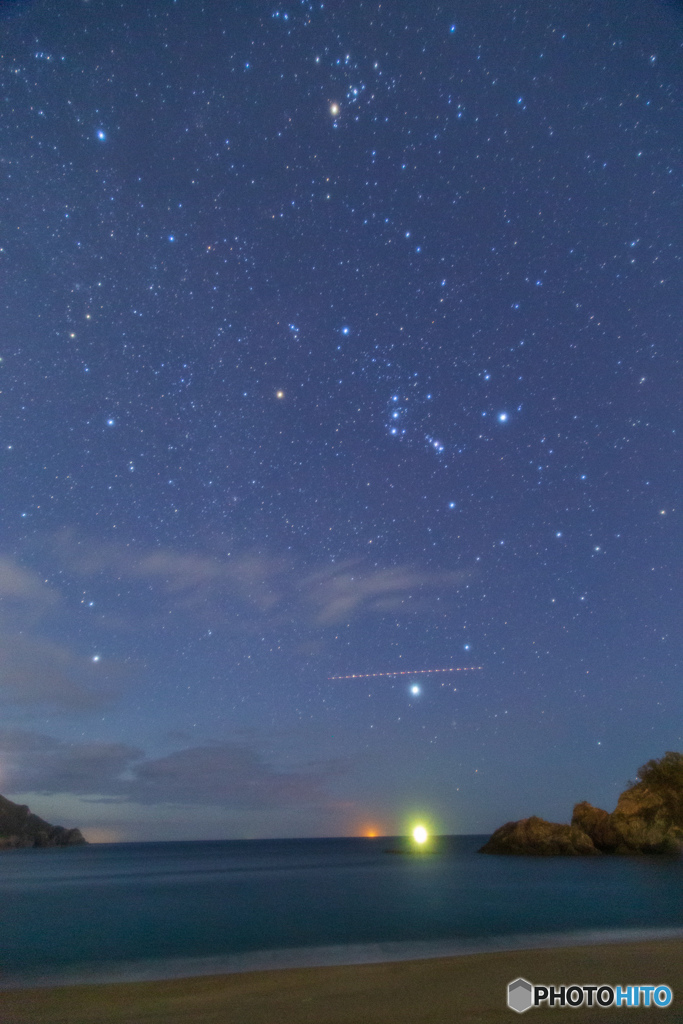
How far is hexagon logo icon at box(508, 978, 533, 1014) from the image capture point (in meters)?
9.94

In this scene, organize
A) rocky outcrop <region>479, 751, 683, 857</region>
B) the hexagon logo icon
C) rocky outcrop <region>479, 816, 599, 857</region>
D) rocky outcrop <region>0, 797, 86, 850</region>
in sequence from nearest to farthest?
the hexagon logo icon < rocky outcrop <region>479, 751, 683, 857</region> < rocky outcrop <region>479, 816, 599, 857</region> < rocky outcrop <region>0, 797, 86, 850</region>

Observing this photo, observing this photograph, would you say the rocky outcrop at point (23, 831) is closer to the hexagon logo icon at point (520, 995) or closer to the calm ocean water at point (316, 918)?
the calm ocean water at point (316, 918)

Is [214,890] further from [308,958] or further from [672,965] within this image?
[672,965]

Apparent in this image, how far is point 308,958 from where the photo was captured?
59.1ft

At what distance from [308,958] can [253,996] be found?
8141 millimetres

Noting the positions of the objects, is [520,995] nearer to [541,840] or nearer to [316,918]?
[316,918]

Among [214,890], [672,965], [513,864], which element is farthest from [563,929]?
[513,864]

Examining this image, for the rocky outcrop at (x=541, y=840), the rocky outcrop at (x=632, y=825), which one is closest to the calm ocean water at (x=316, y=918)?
the rocky outcrop at (x=632, y=825)

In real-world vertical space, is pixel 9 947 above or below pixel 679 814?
below

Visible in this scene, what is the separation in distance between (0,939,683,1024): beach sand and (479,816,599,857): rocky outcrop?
52.3 meters

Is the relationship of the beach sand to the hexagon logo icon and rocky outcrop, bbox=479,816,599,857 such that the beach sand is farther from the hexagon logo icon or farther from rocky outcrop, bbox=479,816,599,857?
rocky outcrop, bbox=479,816,599,857

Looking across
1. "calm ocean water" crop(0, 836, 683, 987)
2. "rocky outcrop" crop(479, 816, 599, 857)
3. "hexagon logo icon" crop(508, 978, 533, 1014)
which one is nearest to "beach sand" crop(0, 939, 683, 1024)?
"hexagon logo icon" crop(508, 978, 533, 1014)

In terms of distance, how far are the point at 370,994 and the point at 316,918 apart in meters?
22.2

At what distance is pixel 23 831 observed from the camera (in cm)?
15975
